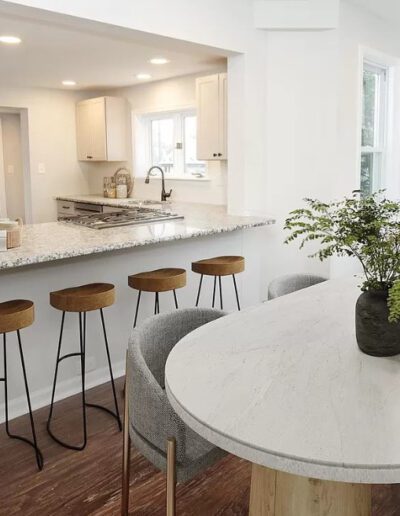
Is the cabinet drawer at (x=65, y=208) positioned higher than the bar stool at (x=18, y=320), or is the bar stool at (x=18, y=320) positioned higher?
the cabinet drawer at (x=65, y=208)

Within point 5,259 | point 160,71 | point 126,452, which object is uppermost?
point 160,71

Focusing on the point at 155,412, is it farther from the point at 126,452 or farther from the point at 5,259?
the point at 5,259

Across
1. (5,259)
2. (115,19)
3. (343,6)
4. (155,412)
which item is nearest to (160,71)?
(343,6)

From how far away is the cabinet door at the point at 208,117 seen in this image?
15.3ft

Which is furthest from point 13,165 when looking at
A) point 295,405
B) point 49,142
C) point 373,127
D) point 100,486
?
point 295,405

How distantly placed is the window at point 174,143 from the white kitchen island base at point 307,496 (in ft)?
14.6

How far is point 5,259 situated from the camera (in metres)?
2.37

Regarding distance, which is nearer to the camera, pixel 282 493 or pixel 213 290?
pixel 282 493

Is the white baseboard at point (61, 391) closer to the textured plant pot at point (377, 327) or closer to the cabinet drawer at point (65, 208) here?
the textured plant pot at point (377, 327)

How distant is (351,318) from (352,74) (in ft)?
8.89

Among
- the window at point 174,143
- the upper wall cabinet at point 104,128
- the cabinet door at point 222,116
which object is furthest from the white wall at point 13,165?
the cabinet door at point 222,116

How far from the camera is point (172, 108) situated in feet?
19.2

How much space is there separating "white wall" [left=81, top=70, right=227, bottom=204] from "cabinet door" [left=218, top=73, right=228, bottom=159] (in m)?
0.61

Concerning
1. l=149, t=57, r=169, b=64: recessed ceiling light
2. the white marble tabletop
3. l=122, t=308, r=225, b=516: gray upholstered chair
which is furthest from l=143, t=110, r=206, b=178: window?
l=122, t=308, r=225, b=516: gray upholstered chair
